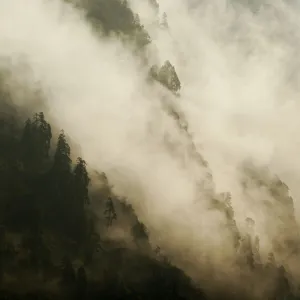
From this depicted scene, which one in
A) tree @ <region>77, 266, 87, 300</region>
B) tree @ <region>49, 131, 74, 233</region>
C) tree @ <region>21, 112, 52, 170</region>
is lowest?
tree @ <region>77, 266, 87, 300</region>

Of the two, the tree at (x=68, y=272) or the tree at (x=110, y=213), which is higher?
the tree at (x=110, y=213)

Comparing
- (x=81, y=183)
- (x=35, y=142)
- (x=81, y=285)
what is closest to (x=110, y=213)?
(x=81, y=183)

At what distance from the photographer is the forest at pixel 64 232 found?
134 m

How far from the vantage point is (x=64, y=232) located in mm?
142375

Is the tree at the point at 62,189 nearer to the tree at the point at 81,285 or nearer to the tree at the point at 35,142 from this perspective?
the tree at the point at 35,142

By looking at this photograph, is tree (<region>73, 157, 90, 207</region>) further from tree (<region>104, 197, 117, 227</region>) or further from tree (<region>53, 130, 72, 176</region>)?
tree (<region>104, 197, 117, 227</region>)

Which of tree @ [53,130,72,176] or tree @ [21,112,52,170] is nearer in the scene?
tree @ [53,130,72,176]

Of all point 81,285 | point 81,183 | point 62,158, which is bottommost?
point 81,285

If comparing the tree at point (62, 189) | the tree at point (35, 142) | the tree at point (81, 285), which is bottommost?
the tree at point (81, 285)

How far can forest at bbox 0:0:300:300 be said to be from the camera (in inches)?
5285

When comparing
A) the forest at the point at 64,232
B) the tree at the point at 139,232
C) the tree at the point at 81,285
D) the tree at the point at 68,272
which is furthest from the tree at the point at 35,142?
the tree at the point at 139,232

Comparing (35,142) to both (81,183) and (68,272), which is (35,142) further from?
(68,272)

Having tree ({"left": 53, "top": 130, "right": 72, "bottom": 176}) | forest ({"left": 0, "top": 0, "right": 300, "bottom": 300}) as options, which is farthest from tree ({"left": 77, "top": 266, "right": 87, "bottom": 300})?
tree ({"left": 53, "top": 130, "right": 72, "bottom": 176})

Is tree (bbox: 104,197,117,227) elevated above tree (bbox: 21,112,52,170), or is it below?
below
